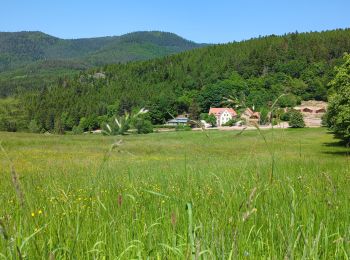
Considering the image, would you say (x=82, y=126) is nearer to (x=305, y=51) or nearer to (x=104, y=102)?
(x=104, y=102)

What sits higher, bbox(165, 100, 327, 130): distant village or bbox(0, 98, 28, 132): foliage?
bbox(165, 100, 327, 130): distant village

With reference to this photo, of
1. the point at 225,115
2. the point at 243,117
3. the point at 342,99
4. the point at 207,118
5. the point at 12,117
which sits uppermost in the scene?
the point at 243,117

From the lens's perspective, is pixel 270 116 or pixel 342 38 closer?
pixel 270 116

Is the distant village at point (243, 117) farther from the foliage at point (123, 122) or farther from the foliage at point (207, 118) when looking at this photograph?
the foliage at point (123, 122)

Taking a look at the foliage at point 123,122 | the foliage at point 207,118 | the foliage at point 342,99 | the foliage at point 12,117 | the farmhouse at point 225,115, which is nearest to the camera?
the foliage at point 123,122

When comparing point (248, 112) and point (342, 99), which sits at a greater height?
point (248, 112)

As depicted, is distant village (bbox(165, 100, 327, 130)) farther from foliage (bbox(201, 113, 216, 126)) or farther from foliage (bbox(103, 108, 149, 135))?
foliage (bbox(103, 108, 149, 135))

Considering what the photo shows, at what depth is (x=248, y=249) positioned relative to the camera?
8.57ft

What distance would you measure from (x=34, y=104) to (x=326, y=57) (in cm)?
13725

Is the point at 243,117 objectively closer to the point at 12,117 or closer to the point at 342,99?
the point at 342,99

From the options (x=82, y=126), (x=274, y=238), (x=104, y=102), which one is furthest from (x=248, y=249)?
(x=104, y=102)

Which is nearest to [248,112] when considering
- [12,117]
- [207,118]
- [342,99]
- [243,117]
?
[243,117]

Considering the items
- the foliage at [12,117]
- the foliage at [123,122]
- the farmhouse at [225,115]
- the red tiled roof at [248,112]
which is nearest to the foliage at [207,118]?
the farmhouse at [225,115]

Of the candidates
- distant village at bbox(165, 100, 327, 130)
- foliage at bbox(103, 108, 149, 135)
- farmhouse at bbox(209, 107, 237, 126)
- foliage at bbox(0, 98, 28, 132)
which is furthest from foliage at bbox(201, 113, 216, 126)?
foliage at bbox(0, 98, 28, 132)
